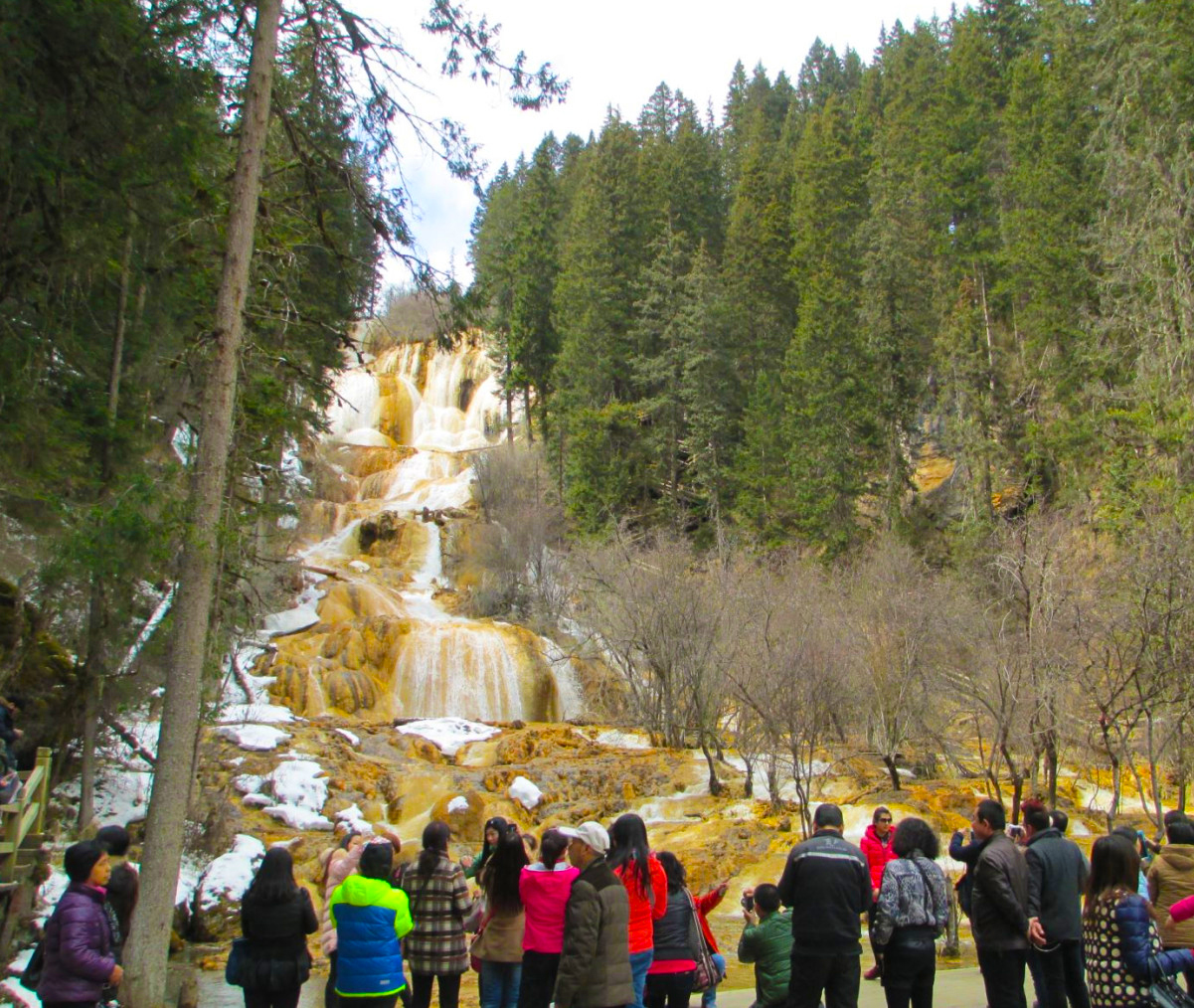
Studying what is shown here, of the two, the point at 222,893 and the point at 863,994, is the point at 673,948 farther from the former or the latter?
the point at 222,893

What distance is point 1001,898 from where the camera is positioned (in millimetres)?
5230

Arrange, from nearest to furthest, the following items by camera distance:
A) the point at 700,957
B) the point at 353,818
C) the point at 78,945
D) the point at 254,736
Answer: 1. the point at 78,945
2. the point at 700,957
3. the point at 353,818
4. the point at 254,736

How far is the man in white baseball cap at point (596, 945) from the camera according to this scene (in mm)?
4500

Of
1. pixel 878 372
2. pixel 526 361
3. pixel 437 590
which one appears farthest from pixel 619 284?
pixel 437 590

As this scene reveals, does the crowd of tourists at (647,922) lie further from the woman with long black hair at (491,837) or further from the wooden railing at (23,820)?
the wooden railing at (23,820)

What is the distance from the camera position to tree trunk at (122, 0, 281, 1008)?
6637 millimetres

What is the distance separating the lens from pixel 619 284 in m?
42.0

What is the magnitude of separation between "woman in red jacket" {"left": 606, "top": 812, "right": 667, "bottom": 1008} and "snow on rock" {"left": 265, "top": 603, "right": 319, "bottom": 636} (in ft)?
79.9

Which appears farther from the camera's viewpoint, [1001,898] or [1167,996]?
[1001,898]

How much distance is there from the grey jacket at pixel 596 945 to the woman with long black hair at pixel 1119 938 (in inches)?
96.5

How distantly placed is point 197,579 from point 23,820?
3.18 m

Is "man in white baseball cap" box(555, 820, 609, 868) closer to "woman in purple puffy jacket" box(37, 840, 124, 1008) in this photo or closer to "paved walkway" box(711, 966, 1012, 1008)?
"woman in purple puffy jacket" box(37, 840, 124, 1008)

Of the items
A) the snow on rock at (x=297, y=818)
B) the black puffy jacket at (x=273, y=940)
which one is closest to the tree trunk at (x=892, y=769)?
the snow on rock at (x=297, y=818)

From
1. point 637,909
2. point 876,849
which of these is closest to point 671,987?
point 637,909
